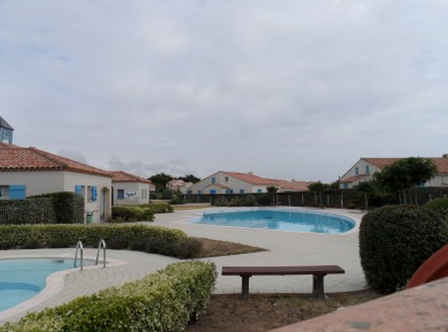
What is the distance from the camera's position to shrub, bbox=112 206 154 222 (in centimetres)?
2620

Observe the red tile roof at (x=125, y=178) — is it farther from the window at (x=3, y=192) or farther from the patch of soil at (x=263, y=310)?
the patch of soil at (x=263, y=310)

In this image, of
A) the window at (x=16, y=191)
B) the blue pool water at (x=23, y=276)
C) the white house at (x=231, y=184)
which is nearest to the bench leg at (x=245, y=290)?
the blue pool water at (x=23, y=276)

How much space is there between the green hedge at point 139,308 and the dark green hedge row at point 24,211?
1429 centimetres

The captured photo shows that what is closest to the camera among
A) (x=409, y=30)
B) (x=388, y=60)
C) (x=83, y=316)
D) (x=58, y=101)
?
(x=83, y=316)

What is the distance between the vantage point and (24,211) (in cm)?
1802

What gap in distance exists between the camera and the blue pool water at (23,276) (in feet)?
32.2

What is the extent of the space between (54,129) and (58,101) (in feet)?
31.3

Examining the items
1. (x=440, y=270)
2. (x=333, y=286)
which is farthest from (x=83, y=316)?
(x=333, y=286)

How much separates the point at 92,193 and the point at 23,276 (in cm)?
1374

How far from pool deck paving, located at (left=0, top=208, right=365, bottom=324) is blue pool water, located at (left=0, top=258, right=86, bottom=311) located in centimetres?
65

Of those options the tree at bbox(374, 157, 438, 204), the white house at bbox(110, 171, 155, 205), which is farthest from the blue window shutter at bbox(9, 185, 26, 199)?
the tree at bbox(374, 157, 438, 204)

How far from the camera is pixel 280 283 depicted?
8.99 m

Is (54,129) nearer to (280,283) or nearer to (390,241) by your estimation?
(280,283)

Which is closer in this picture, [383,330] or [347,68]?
[383,330]
